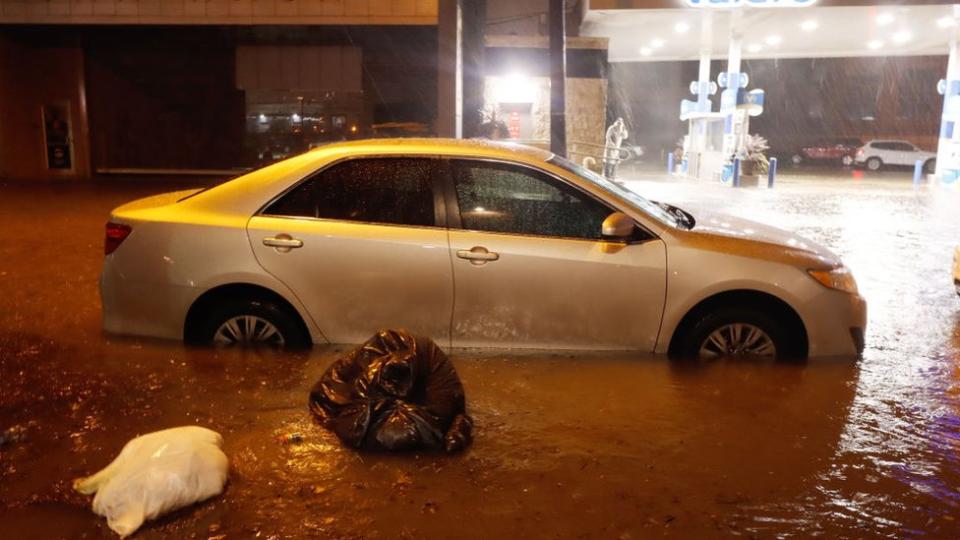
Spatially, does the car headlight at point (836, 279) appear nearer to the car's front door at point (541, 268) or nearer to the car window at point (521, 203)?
the car's front door at point (541, 268)

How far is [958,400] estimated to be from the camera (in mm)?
5055

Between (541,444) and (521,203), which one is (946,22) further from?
(541,444)

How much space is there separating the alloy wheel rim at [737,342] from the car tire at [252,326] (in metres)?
2.56

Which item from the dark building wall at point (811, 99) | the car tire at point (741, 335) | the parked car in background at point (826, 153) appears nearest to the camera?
the car tire at point (741, 335)

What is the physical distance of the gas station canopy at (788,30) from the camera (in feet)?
62.4

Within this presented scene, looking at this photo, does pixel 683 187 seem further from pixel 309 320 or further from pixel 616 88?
pixel 616 88

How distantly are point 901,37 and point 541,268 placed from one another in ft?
75.2

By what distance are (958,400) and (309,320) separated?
4.05 m

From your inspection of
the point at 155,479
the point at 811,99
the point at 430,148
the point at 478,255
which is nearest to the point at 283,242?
the point at 430,148

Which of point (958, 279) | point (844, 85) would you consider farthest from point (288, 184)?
point (844, 85)

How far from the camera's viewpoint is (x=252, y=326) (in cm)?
528

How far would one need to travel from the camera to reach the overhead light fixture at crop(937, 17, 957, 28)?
2027 centimetres

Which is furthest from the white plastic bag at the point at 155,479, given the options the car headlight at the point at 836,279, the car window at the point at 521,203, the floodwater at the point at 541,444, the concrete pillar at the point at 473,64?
the concrete pillar at the point at 473,64

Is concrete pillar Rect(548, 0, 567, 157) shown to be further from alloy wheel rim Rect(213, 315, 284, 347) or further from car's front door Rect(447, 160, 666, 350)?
alloy wheel rim Rect(213, 315, 284, 347)
